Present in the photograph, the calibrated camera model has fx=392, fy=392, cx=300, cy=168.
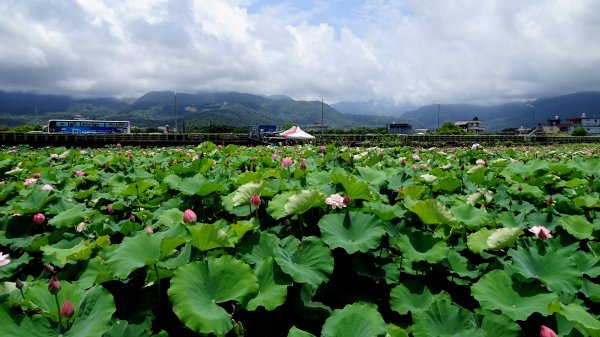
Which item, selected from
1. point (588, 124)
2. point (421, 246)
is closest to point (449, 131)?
point (421, 246)

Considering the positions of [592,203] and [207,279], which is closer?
[207,279]

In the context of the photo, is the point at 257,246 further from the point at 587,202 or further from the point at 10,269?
the point at 587,202

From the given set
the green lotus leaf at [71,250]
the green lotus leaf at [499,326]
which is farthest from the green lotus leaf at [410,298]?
the green lotus leaf at [71,250]

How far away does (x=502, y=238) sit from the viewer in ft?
5.91

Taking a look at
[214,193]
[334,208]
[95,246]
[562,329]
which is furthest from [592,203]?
[95,246]

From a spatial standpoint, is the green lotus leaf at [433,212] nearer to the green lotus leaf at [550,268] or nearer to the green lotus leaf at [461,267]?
the green lotus leaf at [461,267]

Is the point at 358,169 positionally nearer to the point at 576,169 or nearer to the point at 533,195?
the point at 533,195

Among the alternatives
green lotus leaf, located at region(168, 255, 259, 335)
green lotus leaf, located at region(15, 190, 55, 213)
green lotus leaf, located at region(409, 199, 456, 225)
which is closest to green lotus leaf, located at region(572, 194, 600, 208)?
green lotus leaf, located at region(409, 199, 456, 225)

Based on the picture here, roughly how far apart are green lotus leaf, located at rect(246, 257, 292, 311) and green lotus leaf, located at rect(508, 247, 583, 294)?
0.95 m

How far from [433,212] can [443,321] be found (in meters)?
0.64

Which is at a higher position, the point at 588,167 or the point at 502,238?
the point at 588,167

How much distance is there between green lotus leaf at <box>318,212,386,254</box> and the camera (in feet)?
5.36

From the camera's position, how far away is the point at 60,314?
1.17 meters

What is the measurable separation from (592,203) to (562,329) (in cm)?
133
